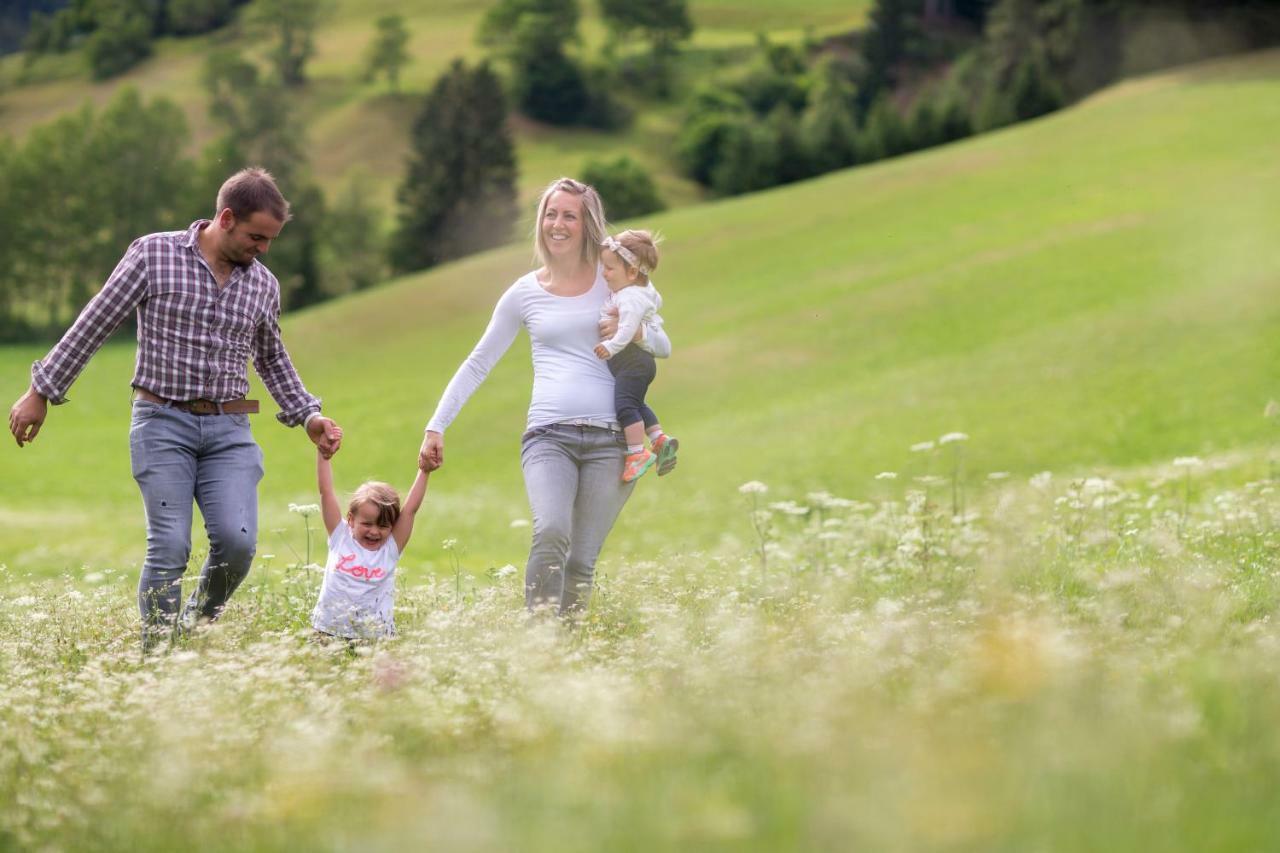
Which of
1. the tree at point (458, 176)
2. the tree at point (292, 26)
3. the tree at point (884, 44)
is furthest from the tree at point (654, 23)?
the tree at point (458, 176)

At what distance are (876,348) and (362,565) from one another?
1108 inches

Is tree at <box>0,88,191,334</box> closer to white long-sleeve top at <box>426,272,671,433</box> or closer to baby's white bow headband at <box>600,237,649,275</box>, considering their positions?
Answer: white long-sleeve top at <box>426,272,671,433</box>

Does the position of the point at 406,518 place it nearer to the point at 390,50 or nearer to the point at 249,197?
the point at 249,197

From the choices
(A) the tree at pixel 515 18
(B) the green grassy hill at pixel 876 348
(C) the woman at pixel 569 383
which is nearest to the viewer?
(C) the woman at pixel 569 383

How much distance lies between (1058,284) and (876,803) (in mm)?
34029

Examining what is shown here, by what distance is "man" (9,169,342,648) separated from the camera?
663 cm

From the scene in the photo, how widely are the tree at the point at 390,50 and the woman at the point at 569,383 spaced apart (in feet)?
395

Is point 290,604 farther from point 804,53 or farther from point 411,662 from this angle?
point 804,53

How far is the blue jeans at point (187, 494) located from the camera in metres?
6.69

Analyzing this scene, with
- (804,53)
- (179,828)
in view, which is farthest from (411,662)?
(804,53)

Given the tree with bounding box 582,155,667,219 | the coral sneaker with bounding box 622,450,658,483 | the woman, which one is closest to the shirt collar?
the woman

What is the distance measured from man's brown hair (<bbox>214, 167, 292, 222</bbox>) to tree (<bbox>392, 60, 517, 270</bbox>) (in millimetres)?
73585

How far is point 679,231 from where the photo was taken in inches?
2194

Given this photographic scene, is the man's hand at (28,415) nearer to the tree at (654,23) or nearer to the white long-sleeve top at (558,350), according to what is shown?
the white long-sleeve top at (558,350)
